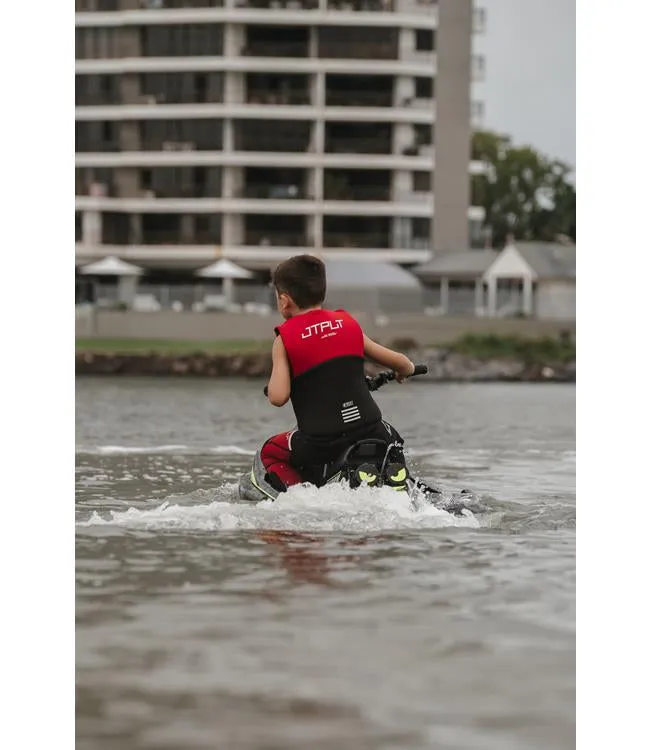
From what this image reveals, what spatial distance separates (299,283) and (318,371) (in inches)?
17.4

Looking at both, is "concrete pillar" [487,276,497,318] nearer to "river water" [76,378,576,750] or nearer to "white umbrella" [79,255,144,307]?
"white umbrella" [79,255,144,307]

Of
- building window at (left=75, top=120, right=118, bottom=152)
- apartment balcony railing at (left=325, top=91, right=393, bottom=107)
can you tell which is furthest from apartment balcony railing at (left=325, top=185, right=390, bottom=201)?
building window at (left=75, top=120, right=118, bottom=152)

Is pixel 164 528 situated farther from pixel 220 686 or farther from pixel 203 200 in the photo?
pixel 203 200

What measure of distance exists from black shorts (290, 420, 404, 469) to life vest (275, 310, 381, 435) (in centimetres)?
3

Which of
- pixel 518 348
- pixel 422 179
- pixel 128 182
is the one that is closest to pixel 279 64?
pixel 422 179

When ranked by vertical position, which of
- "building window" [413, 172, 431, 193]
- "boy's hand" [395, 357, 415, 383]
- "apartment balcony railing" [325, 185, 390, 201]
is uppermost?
"building window" [413, 172, 431, 193]

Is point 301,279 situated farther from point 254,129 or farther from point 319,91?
point 254,129

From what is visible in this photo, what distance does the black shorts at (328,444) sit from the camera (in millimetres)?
7836

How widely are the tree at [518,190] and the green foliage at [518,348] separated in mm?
37912

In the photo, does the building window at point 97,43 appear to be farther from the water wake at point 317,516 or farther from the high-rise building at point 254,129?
the water wake at point 317,516

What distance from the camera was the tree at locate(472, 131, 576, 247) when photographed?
82.1 m

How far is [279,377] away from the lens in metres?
7.72

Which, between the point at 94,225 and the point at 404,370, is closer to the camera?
the point at 404,370
